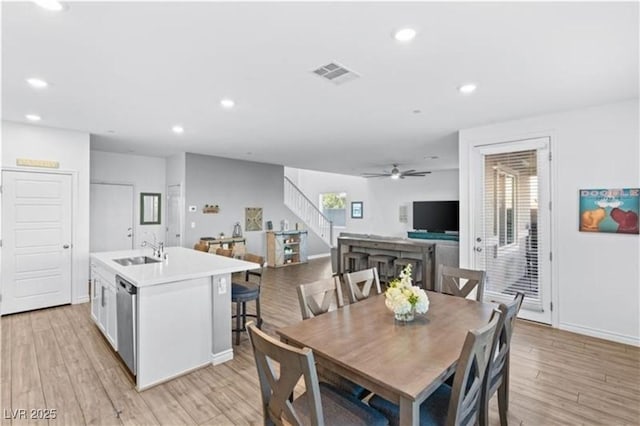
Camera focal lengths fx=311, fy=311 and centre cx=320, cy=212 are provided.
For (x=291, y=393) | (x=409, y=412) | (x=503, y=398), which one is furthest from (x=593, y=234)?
(x=291, y=393)

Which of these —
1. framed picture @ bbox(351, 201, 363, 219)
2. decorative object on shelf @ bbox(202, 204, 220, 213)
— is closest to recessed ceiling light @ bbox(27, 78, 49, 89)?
decorative object on shelf @ bbox(202, 204, 220, 213)

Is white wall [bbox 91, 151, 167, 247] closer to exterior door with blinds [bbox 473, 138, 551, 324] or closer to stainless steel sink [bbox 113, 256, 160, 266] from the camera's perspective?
stainless steel sink [bbox 113, 256, 160, 266]

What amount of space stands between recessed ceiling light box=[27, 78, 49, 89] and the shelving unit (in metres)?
5.48

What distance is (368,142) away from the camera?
5680 mm

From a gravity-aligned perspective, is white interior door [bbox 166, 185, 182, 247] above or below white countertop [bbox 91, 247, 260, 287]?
above

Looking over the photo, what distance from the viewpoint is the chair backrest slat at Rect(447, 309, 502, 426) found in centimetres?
137

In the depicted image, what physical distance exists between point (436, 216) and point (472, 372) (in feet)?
26.2

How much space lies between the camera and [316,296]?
2.43m

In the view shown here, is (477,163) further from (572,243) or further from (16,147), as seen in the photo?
(16,147)

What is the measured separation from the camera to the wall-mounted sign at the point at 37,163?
14.6 ft

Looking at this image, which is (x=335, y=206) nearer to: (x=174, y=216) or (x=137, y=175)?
(x=174, y=216)

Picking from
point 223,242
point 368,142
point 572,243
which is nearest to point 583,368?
point 572,243

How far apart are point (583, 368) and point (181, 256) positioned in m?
4.47

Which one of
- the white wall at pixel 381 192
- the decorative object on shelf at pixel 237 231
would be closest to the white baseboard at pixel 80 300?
the decorative object on shelf at pixel 237 231
